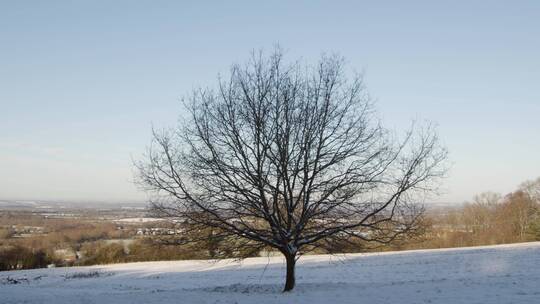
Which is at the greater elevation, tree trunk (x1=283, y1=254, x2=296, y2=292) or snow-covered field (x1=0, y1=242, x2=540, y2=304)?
tree trunk (x1=283, y1=254, x2=296, y2=292)

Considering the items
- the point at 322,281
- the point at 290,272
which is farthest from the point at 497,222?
the point at 290,272

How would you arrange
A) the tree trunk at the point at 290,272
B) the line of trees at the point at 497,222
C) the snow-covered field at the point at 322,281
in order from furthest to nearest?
1. the line of trees at the point at 497,222
2. the tree trunk at the point at 290,272
3. the snow-covered field at the point at 322,281

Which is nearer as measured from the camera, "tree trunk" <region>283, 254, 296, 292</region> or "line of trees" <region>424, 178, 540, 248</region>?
"tree trunk" <region>283, 254, 296, 292</region>

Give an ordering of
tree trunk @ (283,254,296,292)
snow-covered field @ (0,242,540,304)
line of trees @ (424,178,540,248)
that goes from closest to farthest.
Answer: snow-covered field @ (0,242,540,304) → tree trunk @ (283,254,296,292) → line of trees @ (424,178,540,248)

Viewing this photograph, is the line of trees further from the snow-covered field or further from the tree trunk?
the tree trunk

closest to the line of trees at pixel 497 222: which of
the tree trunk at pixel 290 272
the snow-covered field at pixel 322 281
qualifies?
the snow-covered field at pixel 322 281

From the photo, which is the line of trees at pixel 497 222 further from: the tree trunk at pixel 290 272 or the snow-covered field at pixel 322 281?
the tree trunk at pixel 290 272

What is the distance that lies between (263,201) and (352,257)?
91.3 ft

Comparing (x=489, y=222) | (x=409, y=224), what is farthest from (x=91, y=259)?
(x=489, y=222)

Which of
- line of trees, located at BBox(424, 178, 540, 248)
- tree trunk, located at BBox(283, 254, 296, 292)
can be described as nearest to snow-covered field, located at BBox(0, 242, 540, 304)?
tree trunk, located at BBox(283, 254, 296, 292)

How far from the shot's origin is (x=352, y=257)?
137ft

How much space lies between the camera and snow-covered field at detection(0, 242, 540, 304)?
52.4 feet

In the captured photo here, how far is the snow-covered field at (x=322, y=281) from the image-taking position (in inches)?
629

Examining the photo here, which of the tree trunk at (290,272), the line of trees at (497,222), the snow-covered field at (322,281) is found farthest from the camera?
the line of trees at (497,222)
